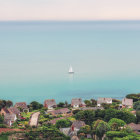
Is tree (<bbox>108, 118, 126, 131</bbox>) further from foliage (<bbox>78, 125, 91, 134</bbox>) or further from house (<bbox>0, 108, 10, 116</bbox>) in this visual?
house (<bbox>0, 108, 10, 116</bbox>)

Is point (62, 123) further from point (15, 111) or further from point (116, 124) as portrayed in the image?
point (15, 111)

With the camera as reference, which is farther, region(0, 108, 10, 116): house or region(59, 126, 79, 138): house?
region(0, 108, 10, 116): house

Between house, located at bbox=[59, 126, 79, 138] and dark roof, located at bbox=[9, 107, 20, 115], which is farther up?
dark roof, located at bbox=[9, 107, 20, 115]

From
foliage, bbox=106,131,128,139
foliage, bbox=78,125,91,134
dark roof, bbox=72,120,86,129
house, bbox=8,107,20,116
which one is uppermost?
house, bbox=8,107,20,116

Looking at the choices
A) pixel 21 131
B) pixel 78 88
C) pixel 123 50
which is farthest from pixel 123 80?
pixel 123 50

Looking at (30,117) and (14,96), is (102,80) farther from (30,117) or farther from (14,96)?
(30,117)

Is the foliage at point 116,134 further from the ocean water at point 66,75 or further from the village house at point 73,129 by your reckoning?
the ocean water at point 66,75

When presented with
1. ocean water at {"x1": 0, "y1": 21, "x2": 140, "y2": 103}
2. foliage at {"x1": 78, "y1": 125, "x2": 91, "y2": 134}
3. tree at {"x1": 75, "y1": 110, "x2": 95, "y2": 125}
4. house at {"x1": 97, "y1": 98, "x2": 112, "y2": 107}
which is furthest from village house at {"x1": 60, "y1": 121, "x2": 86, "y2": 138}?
ocean water at {"x1": 0, "y1": 21, "x2": 140, "y2": 103}
